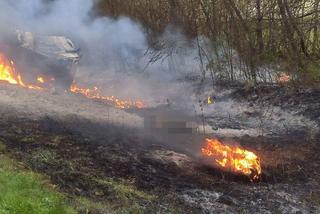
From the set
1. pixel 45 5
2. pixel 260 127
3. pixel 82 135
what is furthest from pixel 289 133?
pixel 45 5

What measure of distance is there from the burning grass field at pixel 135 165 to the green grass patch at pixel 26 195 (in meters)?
0.13

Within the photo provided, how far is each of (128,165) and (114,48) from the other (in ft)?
21.6

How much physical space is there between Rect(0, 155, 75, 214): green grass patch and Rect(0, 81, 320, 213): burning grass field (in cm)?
13

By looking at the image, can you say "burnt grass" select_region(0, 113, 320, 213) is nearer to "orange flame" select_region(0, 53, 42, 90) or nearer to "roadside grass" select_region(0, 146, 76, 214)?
"roadside grass" select_region(0, 146, 76, 214)

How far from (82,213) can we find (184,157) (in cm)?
240

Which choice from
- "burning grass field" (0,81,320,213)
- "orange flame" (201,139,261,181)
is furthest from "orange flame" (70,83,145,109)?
"orange flame" (201,139,261,181)

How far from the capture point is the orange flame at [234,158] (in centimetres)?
667

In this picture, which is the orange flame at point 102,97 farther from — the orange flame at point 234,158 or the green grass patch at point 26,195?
the green grass patch at point 26,195

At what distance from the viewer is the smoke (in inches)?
420

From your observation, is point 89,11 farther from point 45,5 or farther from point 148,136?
point 148,136

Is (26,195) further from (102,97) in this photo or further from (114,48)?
(114,48)

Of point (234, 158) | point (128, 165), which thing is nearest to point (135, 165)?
point (128, 165)

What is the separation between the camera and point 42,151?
6.30 m

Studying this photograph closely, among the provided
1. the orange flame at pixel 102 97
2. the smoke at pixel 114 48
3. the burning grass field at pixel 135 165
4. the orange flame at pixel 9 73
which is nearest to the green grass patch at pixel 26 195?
the burning grass field at pixel 135 165
